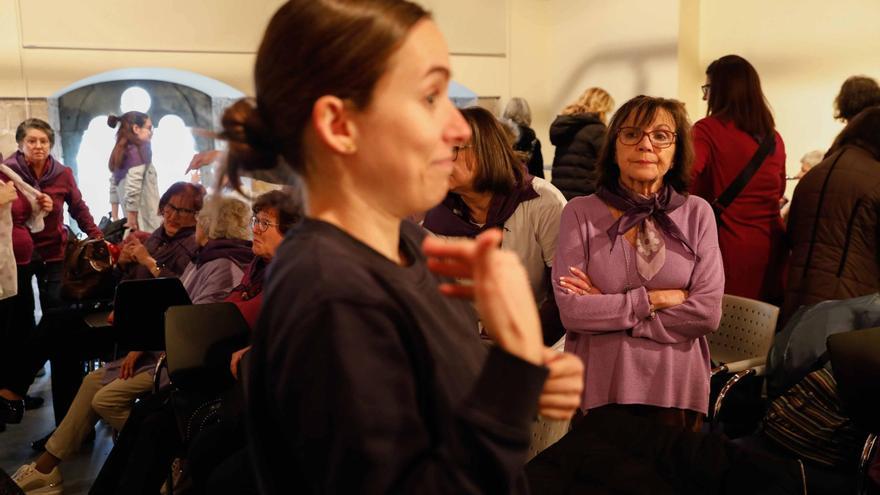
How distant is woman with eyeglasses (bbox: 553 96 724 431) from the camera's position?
7.45 ft

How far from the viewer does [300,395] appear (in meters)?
0.71

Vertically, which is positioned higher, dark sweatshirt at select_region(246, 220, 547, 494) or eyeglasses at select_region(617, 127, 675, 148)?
eyeglasses at select_region(617, 127, 675, 148)

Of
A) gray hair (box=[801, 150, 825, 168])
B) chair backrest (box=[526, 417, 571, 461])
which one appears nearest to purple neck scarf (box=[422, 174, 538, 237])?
chair backrest (box=[526, 417, 571, 461])

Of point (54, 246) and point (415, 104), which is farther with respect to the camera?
point (54, 246)

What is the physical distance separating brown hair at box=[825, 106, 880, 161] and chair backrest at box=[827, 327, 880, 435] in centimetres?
133

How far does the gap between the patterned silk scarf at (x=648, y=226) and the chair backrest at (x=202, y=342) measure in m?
1.26

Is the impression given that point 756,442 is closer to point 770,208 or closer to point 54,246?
point 770,208

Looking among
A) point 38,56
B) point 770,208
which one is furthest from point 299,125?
point 38,56

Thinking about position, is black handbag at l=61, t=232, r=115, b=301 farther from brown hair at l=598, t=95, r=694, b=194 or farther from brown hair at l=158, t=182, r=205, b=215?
brown hair at l=598, t=95, r=694, b=194

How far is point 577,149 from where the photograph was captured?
14.4 ft

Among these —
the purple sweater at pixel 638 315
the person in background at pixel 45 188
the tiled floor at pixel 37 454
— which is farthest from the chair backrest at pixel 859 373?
the person in background at pixel 45 188

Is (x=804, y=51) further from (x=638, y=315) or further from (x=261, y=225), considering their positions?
(x=261, y=225)

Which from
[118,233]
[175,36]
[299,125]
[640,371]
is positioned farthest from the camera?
[175,36]

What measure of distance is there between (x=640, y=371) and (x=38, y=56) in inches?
213
